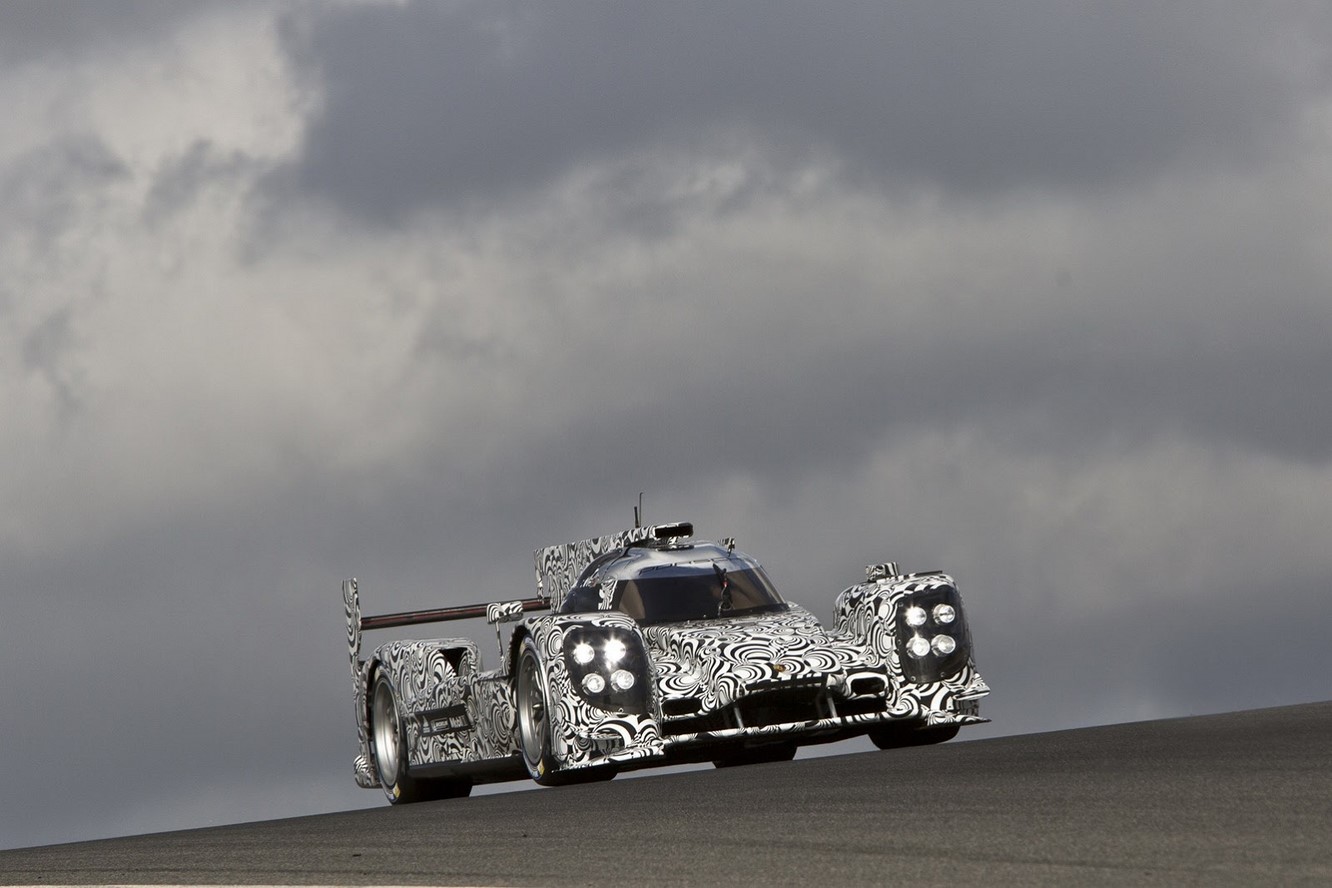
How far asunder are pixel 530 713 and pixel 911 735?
282 centimetres

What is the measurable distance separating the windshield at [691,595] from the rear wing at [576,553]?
0.68 meters

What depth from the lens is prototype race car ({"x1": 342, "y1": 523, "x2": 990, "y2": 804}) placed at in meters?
13.6

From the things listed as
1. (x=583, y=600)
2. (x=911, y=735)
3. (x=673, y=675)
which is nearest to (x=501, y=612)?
(x=583, y=600)

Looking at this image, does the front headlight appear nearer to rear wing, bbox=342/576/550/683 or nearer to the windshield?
the windshield

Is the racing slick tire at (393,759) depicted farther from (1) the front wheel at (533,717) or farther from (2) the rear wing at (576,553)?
(1) the front wheel at (533,717)

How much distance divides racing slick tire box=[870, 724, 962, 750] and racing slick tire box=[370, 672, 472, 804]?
3511 mm

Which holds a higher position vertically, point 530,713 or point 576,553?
point 576,553

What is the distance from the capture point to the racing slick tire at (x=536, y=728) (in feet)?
44.9

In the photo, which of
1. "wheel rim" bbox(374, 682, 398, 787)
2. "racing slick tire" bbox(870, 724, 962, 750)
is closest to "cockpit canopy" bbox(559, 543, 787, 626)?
"racing slick tire" bbox(870, 724, 962, 750)

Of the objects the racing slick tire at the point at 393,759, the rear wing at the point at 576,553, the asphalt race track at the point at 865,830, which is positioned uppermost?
the rear wing at the point at 576,553

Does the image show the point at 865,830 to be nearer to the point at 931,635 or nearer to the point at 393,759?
the point at 931,635

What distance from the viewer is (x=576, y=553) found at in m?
17.2

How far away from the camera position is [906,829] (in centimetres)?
784

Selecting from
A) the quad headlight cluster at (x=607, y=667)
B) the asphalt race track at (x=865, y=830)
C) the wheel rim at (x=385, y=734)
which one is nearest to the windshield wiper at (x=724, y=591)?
the quad headlight cluster at (x=607, y=667)
